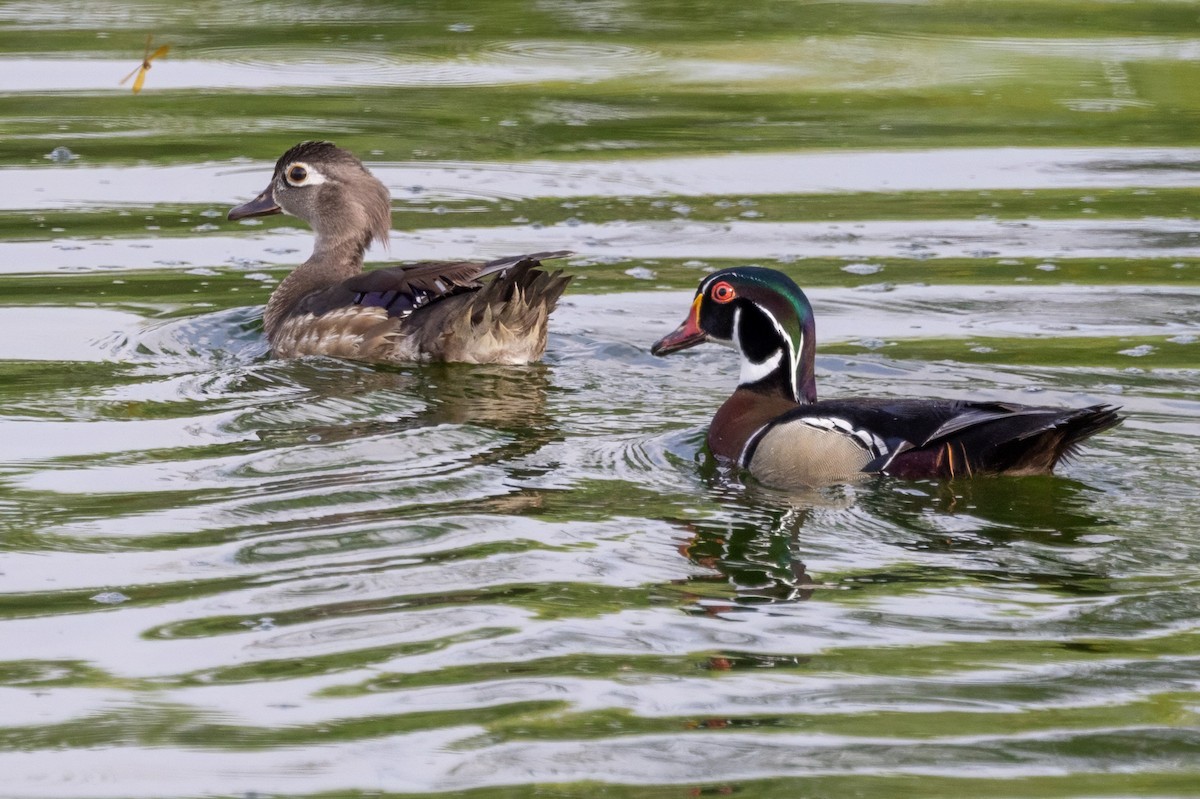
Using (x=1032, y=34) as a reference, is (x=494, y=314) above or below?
below

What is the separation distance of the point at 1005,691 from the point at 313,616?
2.29 m

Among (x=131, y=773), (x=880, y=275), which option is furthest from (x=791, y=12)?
(x=131, y=773)

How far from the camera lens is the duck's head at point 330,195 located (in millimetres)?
11570

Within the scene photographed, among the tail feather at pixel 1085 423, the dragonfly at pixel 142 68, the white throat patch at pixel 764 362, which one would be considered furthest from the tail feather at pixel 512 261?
the dragonfly at pixel 142 68

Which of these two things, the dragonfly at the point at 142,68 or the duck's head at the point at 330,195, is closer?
the duck's head at the point at 330,195

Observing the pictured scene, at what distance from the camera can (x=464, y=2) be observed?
761 inches

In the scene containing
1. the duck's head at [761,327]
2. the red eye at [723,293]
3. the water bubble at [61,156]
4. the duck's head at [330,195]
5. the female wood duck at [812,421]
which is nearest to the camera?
the female wood duck at [812,421]

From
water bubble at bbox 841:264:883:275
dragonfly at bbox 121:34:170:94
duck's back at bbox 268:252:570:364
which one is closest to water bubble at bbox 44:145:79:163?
dragonfly at bbox 121:34:170:94

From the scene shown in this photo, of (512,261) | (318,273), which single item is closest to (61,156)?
(318,273)

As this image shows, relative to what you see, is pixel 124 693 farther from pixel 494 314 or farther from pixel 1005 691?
pixel 494 314

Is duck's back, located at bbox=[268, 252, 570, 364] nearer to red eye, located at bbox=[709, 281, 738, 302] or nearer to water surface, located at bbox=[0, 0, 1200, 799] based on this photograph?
water surface, located at bbox=[0, 0, 1200, 799]

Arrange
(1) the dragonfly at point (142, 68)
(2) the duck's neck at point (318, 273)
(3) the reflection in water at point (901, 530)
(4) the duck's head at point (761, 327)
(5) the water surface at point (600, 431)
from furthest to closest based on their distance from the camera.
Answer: (1) the dragonfly at point (142, 68) → (2) the duck's neck at point (318, 273) → (4) the duck's head at point (761, 327) → (3) the reflection in water at point (901, 530) → (5) the water surface at point (600, 431)

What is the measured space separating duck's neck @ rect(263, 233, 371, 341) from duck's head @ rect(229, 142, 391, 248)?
4 centimetres

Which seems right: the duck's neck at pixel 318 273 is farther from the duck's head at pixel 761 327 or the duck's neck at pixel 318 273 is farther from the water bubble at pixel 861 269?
the water bubble at pixel 861 269
